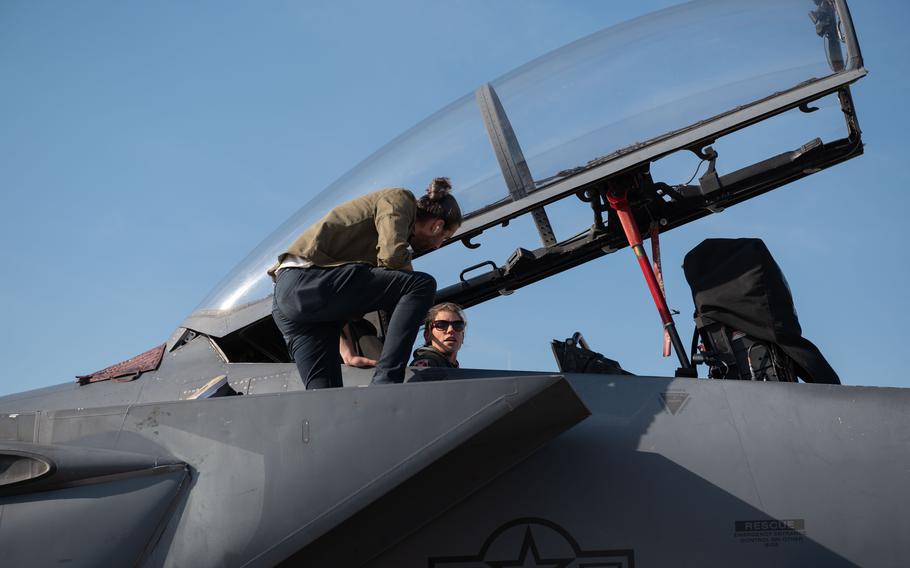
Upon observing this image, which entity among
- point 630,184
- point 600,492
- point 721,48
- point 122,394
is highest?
point 721,48

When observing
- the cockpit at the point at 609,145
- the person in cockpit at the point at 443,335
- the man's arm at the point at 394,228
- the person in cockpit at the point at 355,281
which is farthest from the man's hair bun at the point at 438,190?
the person in cockpit at the point at 443,335

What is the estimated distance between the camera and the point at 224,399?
332 cm

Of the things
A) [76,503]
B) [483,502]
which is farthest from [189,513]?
[483,502]

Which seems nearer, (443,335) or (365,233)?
(365,233)

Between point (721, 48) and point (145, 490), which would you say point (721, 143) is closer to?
point (721, 48)

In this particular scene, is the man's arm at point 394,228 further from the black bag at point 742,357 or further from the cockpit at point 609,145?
the black bag at point 742,357

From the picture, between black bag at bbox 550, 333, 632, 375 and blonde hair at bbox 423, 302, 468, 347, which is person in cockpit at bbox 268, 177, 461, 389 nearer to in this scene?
blonde hair at bbox 423, 302, 468, 347

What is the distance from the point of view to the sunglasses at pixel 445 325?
172 inches

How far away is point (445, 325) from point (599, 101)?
1562 millimetres

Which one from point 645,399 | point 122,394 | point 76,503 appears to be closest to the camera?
point 76,503

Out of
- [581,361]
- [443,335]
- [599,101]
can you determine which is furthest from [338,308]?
[599,101]

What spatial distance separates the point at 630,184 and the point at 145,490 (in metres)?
2.91

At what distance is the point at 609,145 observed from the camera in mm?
4578

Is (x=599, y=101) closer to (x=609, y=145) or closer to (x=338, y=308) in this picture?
(x=609, y=145)
